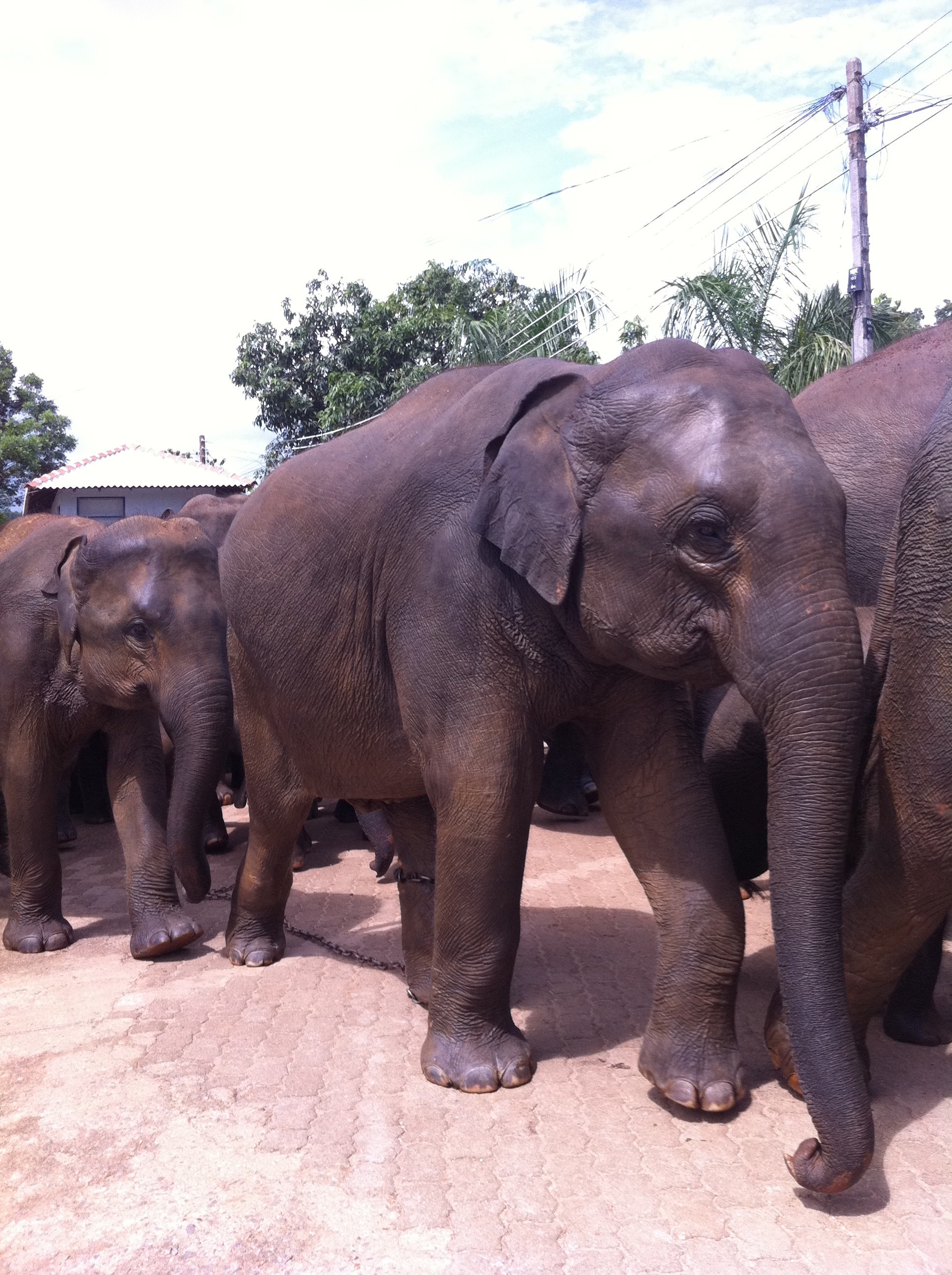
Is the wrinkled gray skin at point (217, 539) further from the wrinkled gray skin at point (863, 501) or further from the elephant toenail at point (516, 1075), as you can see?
the elephant toenail at point (516, 1075)

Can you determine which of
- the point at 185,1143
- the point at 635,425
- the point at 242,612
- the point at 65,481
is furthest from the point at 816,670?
the point at 65,481

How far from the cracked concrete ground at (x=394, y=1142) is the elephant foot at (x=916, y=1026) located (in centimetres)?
6

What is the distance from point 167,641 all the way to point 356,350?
16.5m

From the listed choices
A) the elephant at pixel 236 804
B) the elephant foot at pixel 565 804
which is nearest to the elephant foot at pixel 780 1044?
the elephant at pixel 236 804

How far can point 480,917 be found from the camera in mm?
Result: 4023

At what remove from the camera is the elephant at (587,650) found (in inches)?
122

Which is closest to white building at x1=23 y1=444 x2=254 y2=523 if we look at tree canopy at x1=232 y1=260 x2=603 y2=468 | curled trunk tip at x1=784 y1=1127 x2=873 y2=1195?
tree canopy at x1=232 y1=260 x2=603 y2=468

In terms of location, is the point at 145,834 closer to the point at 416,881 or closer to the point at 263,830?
the point at 263,830

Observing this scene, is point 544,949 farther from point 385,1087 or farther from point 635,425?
point 635,425

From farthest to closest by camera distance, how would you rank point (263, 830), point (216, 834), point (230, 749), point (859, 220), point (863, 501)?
point (859, 220), point (216, 834), point (230, 749), point (263, 830), point (863, 501)

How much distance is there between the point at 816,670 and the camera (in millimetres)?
3088

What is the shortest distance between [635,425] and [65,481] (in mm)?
28860

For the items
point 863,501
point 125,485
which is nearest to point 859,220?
point 863,501

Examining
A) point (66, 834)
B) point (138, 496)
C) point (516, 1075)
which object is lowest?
point (66, 834)
